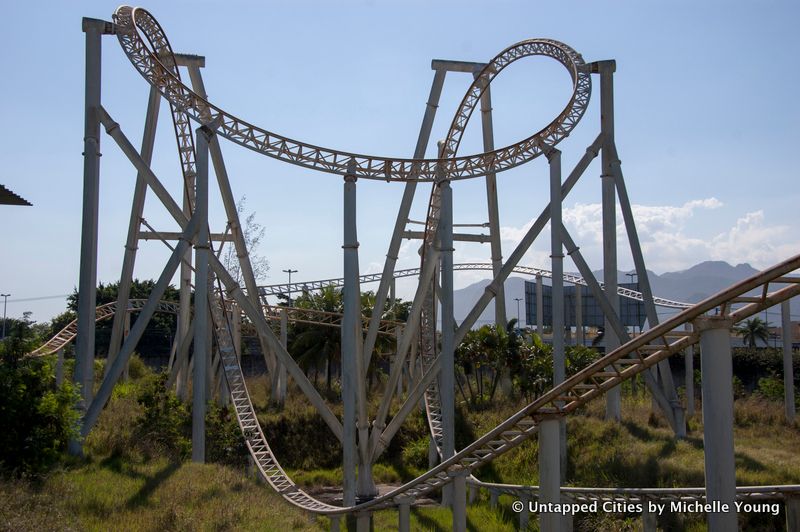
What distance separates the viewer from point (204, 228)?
57.4ft

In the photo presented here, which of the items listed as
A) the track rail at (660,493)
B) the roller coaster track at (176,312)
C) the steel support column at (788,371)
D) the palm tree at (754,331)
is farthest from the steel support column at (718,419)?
the palm tree at (754,331)

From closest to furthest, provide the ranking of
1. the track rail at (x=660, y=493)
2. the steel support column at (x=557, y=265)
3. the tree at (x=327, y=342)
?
1. the track rail at (x=660, y=493)
2. the steel support column at (x=557, y=265)
3. the tree at (x=327, y=342)

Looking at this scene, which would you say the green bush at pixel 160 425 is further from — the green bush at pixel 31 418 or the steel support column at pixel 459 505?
the steel support column at pixel 459 505

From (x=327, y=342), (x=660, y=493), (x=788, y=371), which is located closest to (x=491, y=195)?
(x=788, y=371)

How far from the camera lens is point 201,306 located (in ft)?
55.0

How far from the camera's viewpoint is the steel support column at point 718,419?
8.53 m

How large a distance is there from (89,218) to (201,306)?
3127 mm

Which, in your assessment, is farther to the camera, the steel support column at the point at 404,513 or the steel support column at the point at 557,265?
the steel support column at the point at 557,265

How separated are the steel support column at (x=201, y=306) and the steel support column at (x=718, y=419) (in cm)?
1075

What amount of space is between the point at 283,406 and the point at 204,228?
10.7m

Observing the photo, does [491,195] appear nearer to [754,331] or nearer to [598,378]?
[598,378]

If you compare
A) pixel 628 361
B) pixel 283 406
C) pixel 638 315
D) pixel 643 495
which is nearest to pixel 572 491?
pixel 643 495

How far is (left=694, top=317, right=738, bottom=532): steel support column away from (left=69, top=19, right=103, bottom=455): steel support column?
40.3 feet

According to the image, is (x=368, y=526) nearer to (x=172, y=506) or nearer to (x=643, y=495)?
(x=172, y=506)
